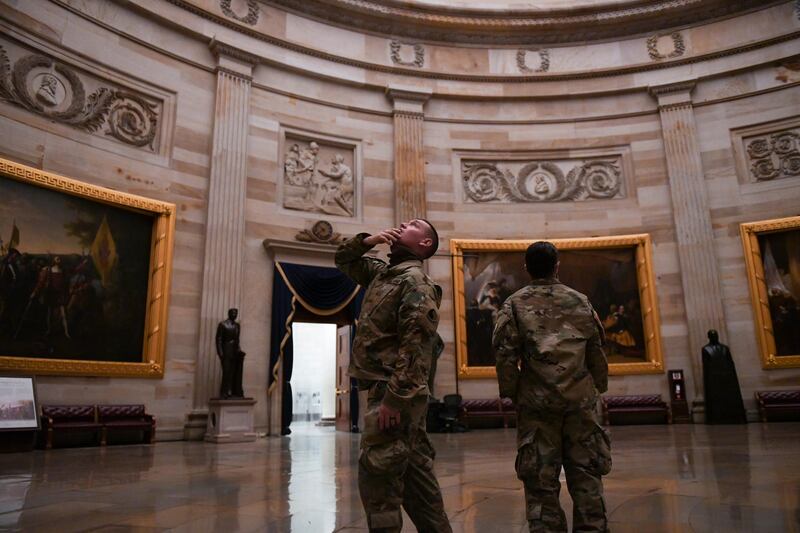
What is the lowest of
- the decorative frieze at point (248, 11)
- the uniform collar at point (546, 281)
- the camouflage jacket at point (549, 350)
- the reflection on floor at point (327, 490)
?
the reflection on floor at point (327, 490)

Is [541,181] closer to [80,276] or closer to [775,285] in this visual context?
[775,285]

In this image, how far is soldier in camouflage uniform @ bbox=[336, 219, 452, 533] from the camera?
2.74 meters

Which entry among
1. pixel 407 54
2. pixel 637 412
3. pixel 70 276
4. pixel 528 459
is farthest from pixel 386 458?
pixel 407 54

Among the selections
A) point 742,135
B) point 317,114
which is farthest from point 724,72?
point 317,114

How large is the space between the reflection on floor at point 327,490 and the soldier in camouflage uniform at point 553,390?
2.39 ft

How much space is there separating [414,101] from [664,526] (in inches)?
571

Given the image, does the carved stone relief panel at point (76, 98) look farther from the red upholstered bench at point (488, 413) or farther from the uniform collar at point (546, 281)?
the uniform collar at point (546, 281)

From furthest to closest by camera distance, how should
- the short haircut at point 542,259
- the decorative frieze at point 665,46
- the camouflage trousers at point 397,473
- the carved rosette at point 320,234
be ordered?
the decorative frieze at point 665,46 < the carved rosette at point 320,234 < the short haircut at point 542,259 < the camouflage trousers at point 397,473

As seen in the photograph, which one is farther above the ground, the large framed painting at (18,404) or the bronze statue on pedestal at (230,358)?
the bronze statue on pedestal at (230,358)

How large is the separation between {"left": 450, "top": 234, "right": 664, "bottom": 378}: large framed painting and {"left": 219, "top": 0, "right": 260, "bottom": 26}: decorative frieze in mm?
7790

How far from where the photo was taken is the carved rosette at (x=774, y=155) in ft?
49.9

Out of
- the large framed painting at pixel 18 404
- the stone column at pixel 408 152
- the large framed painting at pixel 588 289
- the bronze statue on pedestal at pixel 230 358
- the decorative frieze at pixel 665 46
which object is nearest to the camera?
the large framed painting at pixel 18 404

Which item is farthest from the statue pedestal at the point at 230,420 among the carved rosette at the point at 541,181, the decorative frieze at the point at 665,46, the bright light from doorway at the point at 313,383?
the decorative frieze at the point at 665,46

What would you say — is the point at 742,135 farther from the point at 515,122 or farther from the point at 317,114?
the point at 317,114
